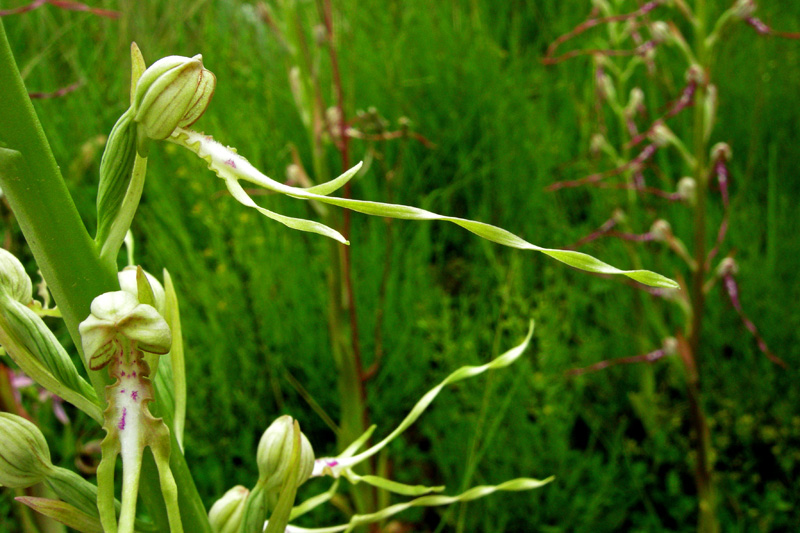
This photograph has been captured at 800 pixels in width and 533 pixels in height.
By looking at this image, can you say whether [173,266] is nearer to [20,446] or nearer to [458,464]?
[458,464]

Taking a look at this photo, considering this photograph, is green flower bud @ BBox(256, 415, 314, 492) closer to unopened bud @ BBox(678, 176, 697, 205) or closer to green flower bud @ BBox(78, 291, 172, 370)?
green flower bud @ BBox(78, 291, 172, 370)

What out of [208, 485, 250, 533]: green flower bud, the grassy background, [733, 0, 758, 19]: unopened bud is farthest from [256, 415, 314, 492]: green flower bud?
[733, 0, 758, 19]: unopened bud

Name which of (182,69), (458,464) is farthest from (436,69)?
(182,69)

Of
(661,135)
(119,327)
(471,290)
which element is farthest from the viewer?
(471,290)

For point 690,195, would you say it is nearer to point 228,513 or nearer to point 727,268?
point 727,268

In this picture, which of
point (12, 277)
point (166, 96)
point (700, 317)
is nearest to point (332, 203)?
point (166, 96)

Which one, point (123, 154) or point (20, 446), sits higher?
point (123, 154)

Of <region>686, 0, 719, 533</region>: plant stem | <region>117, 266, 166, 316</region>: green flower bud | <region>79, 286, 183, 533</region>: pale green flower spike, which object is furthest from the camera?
<region>686, 0, 719, 533</region>: plant stem

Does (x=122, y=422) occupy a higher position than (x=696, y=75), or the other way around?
(x=696, y=75)
